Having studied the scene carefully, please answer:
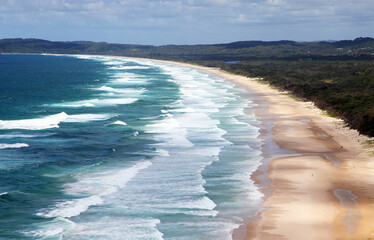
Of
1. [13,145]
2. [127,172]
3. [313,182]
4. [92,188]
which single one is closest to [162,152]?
[127,172]

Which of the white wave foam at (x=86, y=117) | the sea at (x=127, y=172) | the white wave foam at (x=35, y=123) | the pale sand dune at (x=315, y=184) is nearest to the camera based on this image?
the pale sand dune at (x=315, y=184)

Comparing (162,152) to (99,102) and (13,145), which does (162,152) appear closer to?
(13,145)

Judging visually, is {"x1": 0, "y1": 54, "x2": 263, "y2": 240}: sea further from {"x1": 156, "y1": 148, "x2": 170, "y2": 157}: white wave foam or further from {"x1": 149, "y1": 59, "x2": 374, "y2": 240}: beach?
{"x1": 149, "y1": 59, "x2": 374, "y2": 240}: beach

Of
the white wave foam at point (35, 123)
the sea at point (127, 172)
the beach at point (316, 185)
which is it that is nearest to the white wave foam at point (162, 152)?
the sea at point (127, 172)

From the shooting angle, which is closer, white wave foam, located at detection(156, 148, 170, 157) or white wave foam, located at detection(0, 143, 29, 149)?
white wave foam, located at detection(156, 148, 170, 157)

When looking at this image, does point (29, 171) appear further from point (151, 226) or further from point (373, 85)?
point (373, 85)

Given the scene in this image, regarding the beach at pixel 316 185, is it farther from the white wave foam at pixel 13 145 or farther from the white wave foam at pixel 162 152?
the white wave foam at pixel 13 145

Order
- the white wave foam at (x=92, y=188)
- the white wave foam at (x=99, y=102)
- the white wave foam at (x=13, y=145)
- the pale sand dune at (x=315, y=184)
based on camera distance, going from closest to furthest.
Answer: the pale sand dune at (x=315, y=184) → the white wave foam at (x=92, y=188) → the white wave foam at (x=13, y=145) → the white wave foam at (x=99, y=102)

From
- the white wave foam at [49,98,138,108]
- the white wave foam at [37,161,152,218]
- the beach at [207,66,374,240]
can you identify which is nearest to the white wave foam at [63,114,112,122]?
the white wave foam at [49,98,138,108]
